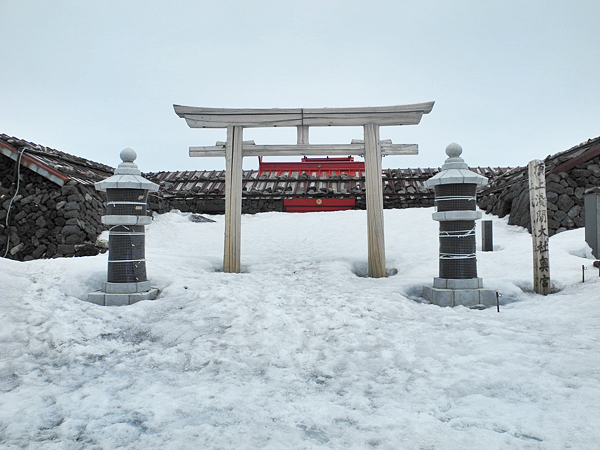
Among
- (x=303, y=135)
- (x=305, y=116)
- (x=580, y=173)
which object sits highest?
(x=305, y=116)

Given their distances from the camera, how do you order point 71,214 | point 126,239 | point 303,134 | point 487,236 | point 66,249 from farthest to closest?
1. point 71,214
2. point 66,249
3. point 487,236
4. point 303,134
5. point 126,239

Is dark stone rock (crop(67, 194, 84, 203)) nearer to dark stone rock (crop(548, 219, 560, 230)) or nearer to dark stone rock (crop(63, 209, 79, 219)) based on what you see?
dark stone rock (crop(63, 209, 79, 219))

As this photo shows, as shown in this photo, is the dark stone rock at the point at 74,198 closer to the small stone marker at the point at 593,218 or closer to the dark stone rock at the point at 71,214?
the dark stone rock at the point at 71,214

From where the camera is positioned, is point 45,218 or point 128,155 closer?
point 128,155

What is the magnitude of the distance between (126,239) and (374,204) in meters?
3.98

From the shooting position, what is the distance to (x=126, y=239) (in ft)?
16.5

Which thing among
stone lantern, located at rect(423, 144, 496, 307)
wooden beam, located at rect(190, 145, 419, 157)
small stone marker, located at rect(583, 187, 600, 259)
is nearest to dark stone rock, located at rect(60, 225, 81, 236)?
wooden beam, located at rect(190, 145, 419, 157)

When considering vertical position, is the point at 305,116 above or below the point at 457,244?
above

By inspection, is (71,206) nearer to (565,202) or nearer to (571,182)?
(565,202)

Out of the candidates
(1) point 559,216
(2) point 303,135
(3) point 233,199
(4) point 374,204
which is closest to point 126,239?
(3) point 233,199

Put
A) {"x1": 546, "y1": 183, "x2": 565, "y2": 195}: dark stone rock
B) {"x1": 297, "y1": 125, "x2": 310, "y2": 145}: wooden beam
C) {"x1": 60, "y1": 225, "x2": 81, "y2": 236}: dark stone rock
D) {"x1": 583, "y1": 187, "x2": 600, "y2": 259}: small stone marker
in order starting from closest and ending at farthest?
{"x1": 583, "y1": 187, "x2": 600, "y2": 259}: small stone marker, {"x1": 297, "y1": 125, "x2": 310, "y2": 145}: wooden beam, {"x1": 60, "y1": 225, "x2": 81, "y2": 236}: dark stone rock, {"x1": 546, "y1": 183, "x2": 565, "y2": 195}: dark stone rock

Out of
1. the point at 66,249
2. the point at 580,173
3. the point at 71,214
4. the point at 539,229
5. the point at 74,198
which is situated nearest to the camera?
the point at 539,229

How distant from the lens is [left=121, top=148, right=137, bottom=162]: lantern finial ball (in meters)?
5.53

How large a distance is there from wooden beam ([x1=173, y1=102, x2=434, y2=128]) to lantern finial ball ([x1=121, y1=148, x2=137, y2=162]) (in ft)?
5.18
